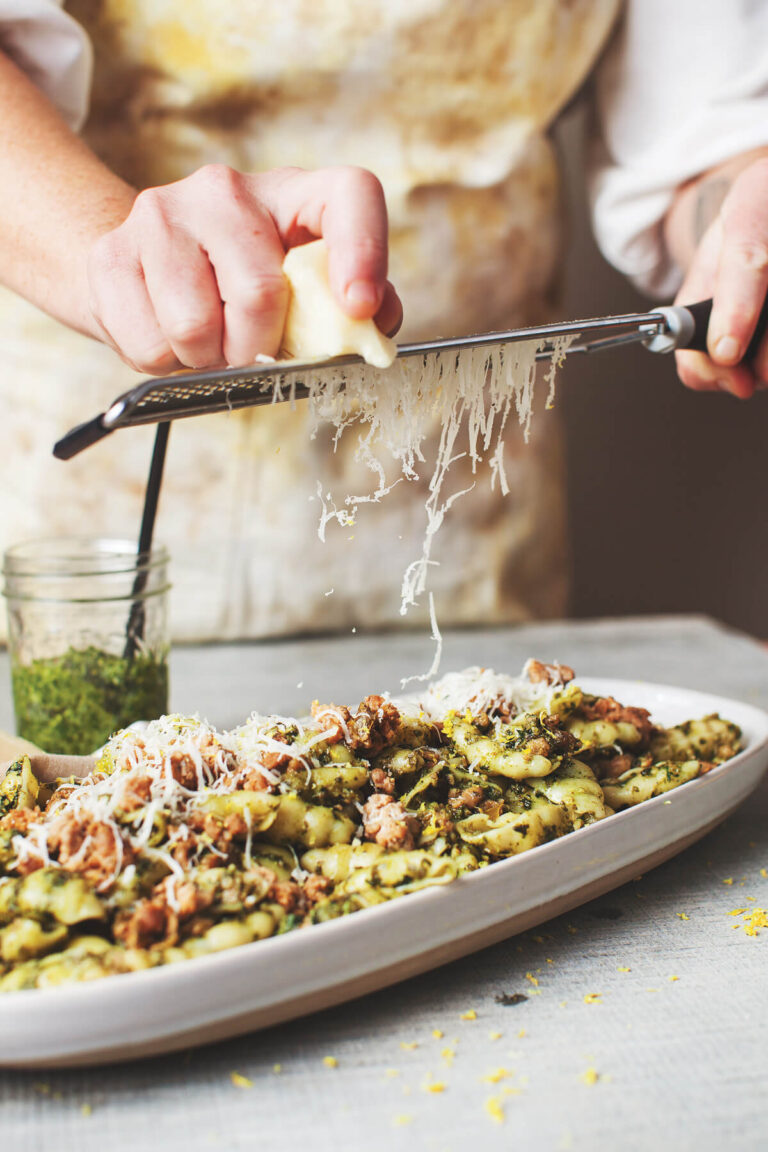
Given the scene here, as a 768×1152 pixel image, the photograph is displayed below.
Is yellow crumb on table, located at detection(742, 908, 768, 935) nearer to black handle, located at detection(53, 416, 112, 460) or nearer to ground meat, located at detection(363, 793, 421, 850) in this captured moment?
ground meat, located at detection(363, 793, 421, 850)

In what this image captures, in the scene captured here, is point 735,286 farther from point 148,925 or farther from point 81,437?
point 148,925

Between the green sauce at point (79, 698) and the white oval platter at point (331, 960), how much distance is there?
628 millimetres

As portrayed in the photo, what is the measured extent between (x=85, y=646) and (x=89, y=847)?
0.61 m

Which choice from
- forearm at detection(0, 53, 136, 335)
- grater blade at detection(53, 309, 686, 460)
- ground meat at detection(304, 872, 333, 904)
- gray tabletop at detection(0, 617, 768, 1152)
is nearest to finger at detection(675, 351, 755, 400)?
grater blade at detection(53, 309, 686, 460)

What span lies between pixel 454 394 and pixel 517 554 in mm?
1159

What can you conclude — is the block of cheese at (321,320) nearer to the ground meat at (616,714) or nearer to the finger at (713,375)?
the ground meat at (616,714)

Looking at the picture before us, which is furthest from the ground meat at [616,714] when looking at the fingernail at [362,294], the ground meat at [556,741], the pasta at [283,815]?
the fingernail at [362,294]

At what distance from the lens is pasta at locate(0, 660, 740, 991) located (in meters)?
0.73

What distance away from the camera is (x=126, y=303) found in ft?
3.08

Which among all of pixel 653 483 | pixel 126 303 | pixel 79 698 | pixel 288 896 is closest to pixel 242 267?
pixel 126 303

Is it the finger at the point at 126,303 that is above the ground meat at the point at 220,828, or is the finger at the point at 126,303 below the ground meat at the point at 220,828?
above

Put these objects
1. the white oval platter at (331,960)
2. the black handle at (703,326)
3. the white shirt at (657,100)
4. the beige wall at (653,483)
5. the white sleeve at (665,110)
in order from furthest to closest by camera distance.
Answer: the beige wall at (653,483)
the white sleeve at (665,110)
the white shirt at (657,100)
the black handle at (703,326)
the white oval platter at (331,960)

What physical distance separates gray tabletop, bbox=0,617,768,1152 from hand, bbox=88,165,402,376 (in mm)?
569

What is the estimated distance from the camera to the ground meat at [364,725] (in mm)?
938
